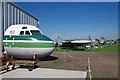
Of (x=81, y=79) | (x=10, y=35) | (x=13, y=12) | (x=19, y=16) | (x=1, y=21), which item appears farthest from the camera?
(x=19, y=16)

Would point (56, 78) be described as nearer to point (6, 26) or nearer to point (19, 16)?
point (6, 26)

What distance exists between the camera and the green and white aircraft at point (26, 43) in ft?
46.9

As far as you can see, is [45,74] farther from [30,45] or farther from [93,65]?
[93,65]

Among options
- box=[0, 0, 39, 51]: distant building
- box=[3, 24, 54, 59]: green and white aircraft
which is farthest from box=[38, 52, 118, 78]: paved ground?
box=[0, 0, 39, 51]: distant building

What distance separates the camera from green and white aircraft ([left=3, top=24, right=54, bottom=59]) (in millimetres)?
14280

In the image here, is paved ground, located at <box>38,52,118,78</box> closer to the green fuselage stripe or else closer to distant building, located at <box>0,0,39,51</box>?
the green fuselage stripe

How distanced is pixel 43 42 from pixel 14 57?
2.34 metres

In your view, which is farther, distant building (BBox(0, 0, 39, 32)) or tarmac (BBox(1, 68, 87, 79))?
distant building (BBox(0, 0, 39, 32))

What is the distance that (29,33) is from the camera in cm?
1498

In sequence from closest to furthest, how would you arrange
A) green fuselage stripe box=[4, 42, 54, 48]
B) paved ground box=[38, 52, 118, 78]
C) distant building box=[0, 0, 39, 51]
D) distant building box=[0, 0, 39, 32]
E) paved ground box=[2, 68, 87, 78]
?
paved ground box=[2, 68, 87, 78]
paved ground box=[38, 52, 118, 78]
green fuselage stripe box=[4, 42, 54, 48]
distant building box=[0, 0, 39, 51]
distant building box=[0, 0, 39, 32]

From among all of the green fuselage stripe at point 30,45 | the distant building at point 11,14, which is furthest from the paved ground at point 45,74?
the distant building at point 11,14

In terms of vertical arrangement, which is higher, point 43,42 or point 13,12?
point 13,12

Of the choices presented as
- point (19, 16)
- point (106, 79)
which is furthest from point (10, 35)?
point (106, 79)

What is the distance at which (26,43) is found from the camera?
14430mm
